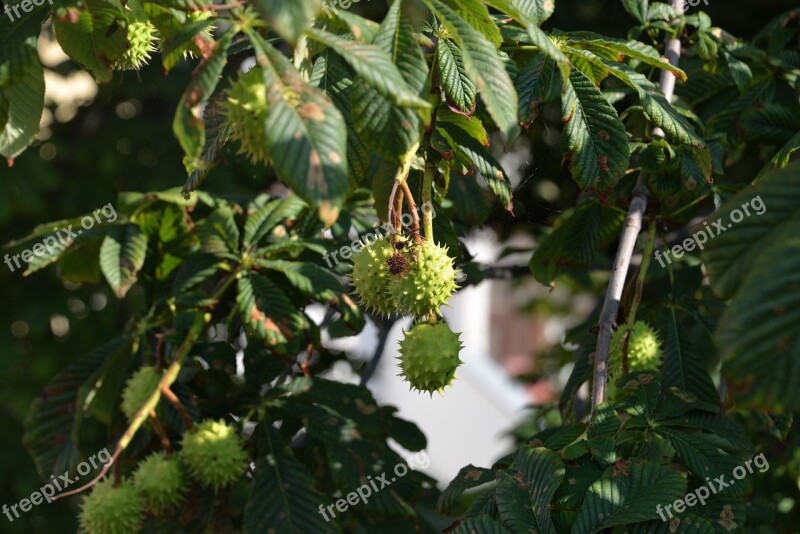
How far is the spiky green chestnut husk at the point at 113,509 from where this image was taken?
170 centimetres

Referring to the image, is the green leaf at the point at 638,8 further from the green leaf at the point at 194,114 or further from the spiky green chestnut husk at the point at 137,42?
the green leaf at the point at 194,114

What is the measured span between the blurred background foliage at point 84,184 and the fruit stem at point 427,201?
60.6 inches

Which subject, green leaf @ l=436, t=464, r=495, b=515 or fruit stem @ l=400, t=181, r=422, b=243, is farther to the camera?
green leaf @ l=436, t=464, r=495, b=515

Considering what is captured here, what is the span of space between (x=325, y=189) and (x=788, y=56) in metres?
1.53

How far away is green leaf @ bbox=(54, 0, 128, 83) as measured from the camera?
145 centimetres

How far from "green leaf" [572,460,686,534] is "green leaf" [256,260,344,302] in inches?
29.5

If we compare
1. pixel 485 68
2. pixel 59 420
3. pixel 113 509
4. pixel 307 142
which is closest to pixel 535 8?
pixel 485 68

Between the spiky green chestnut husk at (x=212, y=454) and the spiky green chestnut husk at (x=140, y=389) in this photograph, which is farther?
the spiky green chestnut husk at (x=140, y=389)

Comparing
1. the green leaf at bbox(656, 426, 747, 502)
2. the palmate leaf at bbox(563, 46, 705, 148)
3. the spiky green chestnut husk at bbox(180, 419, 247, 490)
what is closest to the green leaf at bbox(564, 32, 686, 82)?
the palmate leaf at bbox(563, 46, 705, 148)

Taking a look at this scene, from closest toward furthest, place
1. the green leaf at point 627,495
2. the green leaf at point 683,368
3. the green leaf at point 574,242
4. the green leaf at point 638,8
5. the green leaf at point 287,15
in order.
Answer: the green leaf at point 287,15 < the green leaf at point 627,495 < the green leaf at point 683,368 < the green leaf at point 638,8 < the green leaf at point 574,242

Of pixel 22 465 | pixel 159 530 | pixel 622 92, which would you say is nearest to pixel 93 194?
pixel 22 465

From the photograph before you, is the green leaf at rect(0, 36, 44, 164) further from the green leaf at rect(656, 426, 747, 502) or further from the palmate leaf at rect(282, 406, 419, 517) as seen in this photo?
the green leaf at rect(656, 426, 747, 502)

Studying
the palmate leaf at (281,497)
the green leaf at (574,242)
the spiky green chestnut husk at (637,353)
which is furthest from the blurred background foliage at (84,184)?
the palmate leaf at (281,497)

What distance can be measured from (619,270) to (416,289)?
0.48 metres
